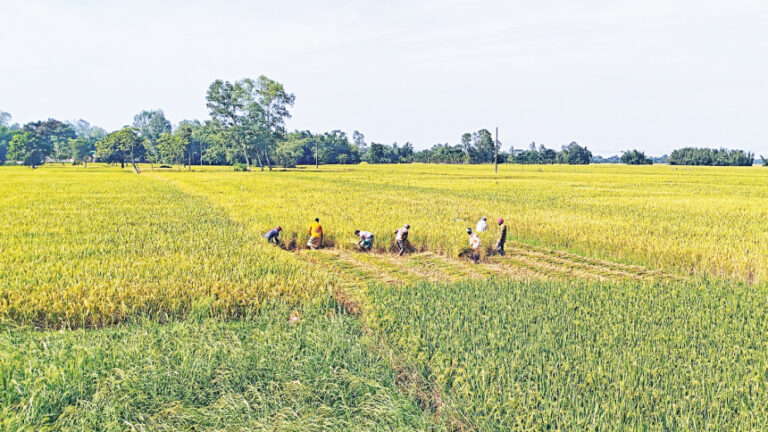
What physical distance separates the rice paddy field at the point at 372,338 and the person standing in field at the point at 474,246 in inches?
9.8

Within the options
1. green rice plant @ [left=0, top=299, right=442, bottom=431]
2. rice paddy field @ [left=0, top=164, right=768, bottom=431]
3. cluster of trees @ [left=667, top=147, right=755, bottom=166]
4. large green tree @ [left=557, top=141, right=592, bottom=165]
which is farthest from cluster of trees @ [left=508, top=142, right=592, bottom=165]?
green rice plant @ [left=0, top=299, right=442, bottom=431]

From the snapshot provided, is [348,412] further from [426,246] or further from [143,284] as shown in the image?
[426,246]

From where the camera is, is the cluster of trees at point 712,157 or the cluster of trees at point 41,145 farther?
the cluster of trees at point 712,157

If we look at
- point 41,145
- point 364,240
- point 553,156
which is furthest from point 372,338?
point 553,156

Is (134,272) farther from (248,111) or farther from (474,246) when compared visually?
(248,111)

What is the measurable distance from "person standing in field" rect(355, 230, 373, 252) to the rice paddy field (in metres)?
0.63

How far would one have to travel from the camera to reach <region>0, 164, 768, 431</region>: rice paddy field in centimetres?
372

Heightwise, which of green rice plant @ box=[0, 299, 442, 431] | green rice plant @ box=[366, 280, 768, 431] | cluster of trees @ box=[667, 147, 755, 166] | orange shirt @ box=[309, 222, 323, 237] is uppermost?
cluster of trees @ box=[667, 147, 755, 166]

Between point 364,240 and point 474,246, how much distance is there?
274cm

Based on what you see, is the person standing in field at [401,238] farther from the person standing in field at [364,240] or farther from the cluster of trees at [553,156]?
the cluster of trees at [553,156]

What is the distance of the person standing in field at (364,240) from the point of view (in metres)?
11.4

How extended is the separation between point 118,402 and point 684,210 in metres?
19.3

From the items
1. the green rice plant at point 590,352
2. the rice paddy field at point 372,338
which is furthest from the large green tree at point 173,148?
the green rice plant at point 590,352

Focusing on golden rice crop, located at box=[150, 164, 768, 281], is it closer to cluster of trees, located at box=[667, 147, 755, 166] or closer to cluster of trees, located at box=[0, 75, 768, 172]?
cluster of trees, located at box=[0, 75, 768, 172]
